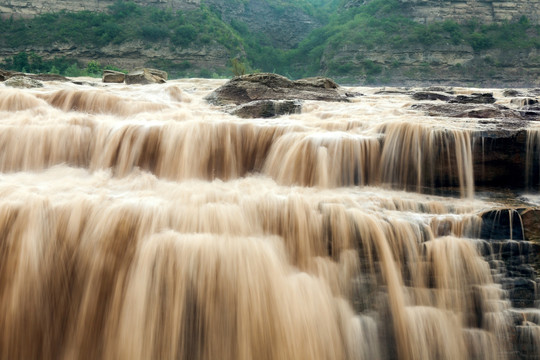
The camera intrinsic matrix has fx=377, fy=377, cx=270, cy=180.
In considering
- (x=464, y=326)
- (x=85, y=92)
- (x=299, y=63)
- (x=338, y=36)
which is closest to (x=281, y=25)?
(x=299, y=63)

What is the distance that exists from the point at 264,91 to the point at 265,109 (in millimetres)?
2377

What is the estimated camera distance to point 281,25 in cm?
9119

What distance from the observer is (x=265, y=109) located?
24.8 ft

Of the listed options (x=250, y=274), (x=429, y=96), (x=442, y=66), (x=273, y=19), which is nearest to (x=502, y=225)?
(x=250, y=274)

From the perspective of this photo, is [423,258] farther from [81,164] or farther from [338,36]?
[338,36]

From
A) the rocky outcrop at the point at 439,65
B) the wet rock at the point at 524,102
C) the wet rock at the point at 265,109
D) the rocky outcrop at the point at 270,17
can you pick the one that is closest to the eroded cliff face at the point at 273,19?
the rocky outcrop at the point at 270,17

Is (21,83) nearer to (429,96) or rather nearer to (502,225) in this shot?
(502,225)

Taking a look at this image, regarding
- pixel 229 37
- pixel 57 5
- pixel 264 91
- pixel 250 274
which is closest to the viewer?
pixel 250 274

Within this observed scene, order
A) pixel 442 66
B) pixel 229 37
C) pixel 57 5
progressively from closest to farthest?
pixel 442 66
pixel 57 5
pixel 229 37

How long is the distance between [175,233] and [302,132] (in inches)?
115

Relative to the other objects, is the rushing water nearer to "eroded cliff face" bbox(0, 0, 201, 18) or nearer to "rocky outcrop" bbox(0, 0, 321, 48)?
"eroded cliff face" bbox(0, 0, 201, 18)

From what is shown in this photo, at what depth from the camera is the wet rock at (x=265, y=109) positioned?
7.48m

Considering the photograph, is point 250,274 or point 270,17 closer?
point 250,274

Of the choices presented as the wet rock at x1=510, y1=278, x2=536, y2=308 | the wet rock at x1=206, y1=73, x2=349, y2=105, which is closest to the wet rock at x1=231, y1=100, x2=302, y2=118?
the wet rock at x1=206, y1=73, x2=349, y2=105
